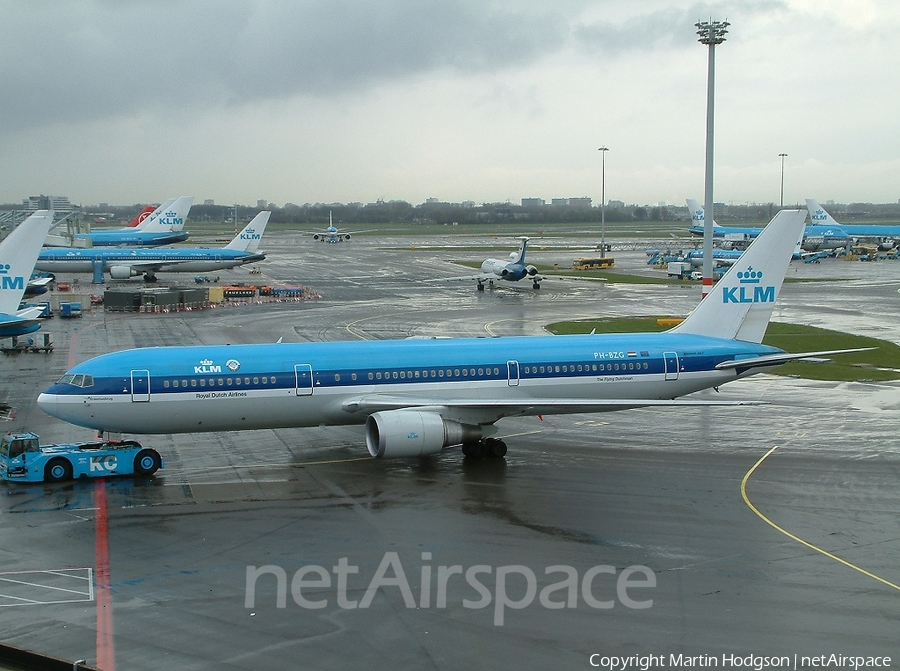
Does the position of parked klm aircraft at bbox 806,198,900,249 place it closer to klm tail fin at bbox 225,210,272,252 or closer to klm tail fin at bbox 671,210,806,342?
klm tail fin at bbox 225,210,272,252

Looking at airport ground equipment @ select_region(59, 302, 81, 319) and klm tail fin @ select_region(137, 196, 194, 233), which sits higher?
klm tail fin @ select_region(137, 196, 194, 233)

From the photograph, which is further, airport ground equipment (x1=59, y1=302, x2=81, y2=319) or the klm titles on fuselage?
airport ground equipment (x1=59, y1=302, x2=81, y2=319)

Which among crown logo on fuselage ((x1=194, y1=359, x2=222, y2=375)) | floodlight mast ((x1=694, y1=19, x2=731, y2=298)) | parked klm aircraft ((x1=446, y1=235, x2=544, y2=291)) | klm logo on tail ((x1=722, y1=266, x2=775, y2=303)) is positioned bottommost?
→ crown logo on fuselage ((x1=194, y1=359, x2=222, y2=375))

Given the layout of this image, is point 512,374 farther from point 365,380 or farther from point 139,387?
point 139,387

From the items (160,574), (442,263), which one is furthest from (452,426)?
(442,263)

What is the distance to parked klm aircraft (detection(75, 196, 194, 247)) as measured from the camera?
12000cm

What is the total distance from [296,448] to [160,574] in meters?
12.3

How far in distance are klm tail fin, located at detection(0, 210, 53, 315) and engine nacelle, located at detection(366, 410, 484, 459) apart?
21.5 m

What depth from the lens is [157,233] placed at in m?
123

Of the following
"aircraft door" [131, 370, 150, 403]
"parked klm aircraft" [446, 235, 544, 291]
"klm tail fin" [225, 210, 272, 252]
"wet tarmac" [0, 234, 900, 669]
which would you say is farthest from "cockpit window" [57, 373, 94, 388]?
"klm tail fin" [225, 210, 272, 252]

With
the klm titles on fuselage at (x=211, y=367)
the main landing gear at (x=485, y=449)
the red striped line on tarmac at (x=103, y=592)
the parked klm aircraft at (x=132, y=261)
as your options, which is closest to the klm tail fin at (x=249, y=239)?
the parked klm aircraft at (x=132, y=261)

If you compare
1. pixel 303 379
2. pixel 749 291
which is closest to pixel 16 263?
pixel 303 379

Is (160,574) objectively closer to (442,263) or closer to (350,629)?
(350,629)

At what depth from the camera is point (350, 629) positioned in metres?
17.5
